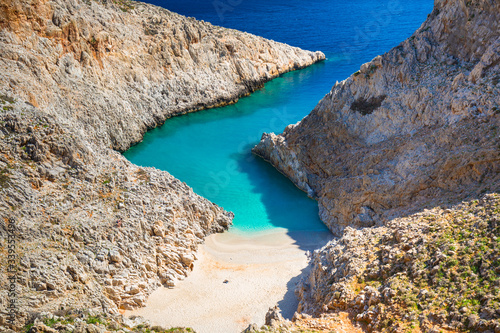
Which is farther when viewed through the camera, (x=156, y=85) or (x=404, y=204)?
(x=156, y=85)

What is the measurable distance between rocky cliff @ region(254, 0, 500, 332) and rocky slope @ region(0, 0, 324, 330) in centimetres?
1135

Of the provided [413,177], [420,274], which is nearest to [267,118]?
[413,177]

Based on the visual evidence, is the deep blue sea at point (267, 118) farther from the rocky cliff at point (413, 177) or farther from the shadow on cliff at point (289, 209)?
the rocky cliff at point (413, 177)

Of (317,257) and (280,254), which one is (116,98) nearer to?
(280,254)

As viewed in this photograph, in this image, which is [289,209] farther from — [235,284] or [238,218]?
[235,284]

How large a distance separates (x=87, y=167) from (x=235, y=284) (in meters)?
13.5

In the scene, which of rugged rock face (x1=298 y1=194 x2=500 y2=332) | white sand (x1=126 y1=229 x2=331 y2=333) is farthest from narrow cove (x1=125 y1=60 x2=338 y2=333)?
rugged rock face (x1=298 y1=194 x2=500 y2=332)

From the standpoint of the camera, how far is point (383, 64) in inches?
1577

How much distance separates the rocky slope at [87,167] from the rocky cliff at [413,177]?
447 inches

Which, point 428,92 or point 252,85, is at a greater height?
point 252,85

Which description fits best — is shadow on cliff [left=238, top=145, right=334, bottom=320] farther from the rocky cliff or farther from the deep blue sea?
the rocky cliff

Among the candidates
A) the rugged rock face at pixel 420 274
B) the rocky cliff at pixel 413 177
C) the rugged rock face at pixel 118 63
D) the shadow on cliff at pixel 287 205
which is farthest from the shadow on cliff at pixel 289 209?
the rugged rock face at pixel 118 63

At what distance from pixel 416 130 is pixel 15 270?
97.4 ft

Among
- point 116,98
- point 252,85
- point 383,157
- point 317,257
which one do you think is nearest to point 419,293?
→ point 317,257
